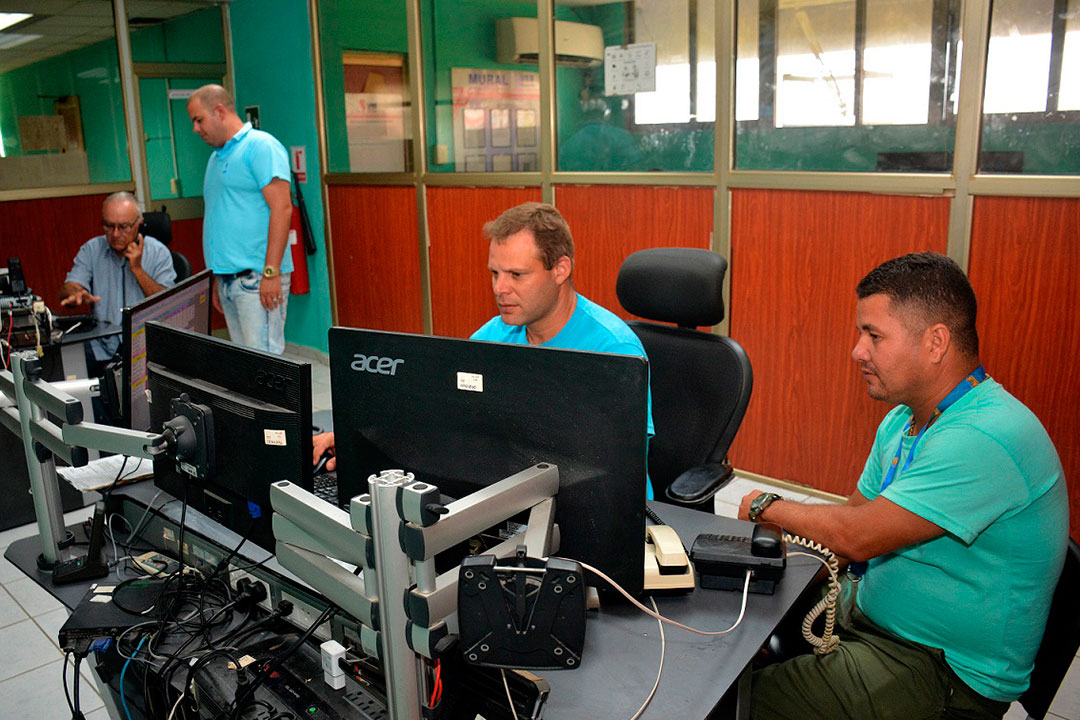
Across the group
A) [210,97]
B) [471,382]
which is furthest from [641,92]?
[471,382]

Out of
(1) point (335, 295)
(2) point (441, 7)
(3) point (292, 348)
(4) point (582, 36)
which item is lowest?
(3) point (292, 348)

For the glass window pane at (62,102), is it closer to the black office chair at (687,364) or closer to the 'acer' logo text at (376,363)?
the black office chair at (687,364)

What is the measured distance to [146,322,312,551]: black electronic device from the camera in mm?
1363

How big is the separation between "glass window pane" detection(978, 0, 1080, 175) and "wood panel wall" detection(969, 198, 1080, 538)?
0.14 meters

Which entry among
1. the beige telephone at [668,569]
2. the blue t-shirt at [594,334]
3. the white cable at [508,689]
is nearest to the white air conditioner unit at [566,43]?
the blue t-shirt at [594,334]

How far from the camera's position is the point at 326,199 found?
Result: 559 centimetres

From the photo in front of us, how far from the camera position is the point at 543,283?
79.0 inches

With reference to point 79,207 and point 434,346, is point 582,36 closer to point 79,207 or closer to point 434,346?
point 434,346

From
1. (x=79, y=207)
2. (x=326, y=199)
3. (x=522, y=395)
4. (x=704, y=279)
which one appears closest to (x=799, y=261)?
(x=704, y=279)

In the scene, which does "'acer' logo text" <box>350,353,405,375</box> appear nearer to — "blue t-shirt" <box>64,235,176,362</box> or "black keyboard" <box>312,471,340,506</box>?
"black keyboard" <box>312,471,340,506</box>

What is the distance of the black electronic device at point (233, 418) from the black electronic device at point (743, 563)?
697 millimetres

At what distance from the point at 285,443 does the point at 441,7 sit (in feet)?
13.0

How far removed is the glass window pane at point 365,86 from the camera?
5023 mm

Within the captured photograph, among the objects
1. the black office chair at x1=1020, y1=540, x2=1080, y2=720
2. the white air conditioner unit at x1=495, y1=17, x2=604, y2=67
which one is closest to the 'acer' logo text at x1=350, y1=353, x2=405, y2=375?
the black office chair at x1=1020, y1=540, x2=1080, y2=720
